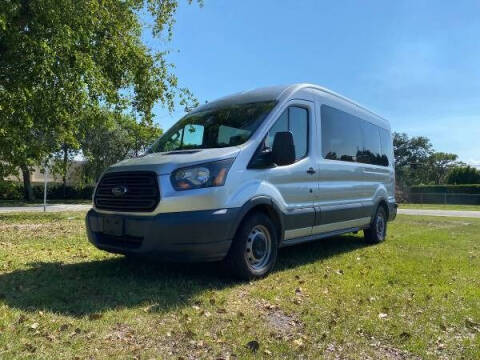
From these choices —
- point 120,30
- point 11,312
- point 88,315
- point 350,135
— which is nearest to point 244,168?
point 88,315

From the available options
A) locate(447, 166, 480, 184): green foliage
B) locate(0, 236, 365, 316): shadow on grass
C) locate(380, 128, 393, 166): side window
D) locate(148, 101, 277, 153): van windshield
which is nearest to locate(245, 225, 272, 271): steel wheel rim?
locate(0, 236, 365, 316): shadow on grass

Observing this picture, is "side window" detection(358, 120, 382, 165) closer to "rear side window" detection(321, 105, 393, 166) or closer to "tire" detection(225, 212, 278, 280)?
"rear side window" detection(321, 105, 393, 166)

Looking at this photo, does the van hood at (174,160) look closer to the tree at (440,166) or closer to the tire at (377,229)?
the tire at (377,229)

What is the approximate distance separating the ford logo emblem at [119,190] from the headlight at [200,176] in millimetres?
674

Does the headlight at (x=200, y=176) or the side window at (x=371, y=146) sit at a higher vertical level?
the side window at (x=371, y=146)

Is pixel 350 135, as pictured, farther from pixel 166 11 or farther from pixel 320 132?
pixel 166 11

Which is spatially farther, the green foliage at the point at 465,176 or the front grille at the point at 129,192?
the green foliage at the point at 465,176

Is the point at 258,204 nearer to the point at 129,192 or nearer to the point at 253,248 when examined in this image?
the point at 253,248

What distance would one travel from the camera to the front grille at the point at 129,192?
5.04 m

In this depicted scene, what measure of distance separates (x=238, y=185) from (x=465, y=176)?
5927 centimetres

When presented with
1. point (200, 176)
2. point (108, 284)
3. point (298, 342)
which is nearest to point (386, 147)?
point (200, 176)

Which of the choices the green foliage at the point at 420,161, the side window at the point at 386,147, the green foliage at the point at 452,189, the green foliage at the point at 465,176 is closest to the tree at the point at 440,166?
the green foliage at the point at 420,161

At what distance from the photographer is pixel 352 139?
8.34 meters

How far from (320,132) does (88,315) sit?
440cm
